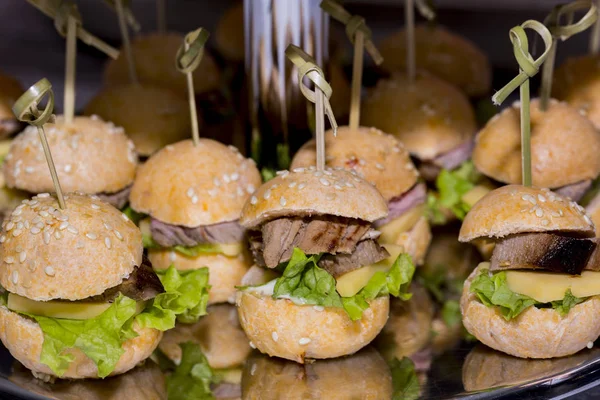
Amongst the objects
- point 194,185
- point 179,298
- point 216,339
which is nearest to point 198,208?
point 194,185

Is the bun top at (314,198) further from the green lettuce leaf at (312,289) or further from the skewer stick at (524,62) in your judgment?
the skewer stick at (524,62)

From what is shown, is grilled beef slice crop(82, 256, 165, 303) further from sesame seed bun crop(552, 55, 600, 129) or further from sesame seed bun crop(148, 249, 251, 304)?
sesame seed bun crop(552, 55, 600, 129)

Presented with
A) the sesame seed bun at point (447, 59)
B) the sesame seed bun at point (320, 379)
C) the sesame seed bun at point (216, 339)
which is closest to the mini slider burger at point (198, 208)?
the sesame seed bun at point (216, 339)

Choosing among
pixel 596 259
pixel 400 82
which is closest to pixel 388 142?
pixel 400 82

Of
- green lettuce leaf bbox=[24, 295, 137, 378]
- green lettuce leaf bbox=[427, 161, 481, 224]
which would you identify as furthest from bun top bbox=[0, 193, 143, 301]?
green lettuce leaf bbox=[427, 161, 481, 224]

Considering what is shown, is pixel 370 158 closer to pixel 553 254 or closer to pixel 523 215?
pixel 523 215

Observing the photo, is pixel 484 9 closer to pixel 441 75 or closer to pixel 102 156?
pixel 441 75
